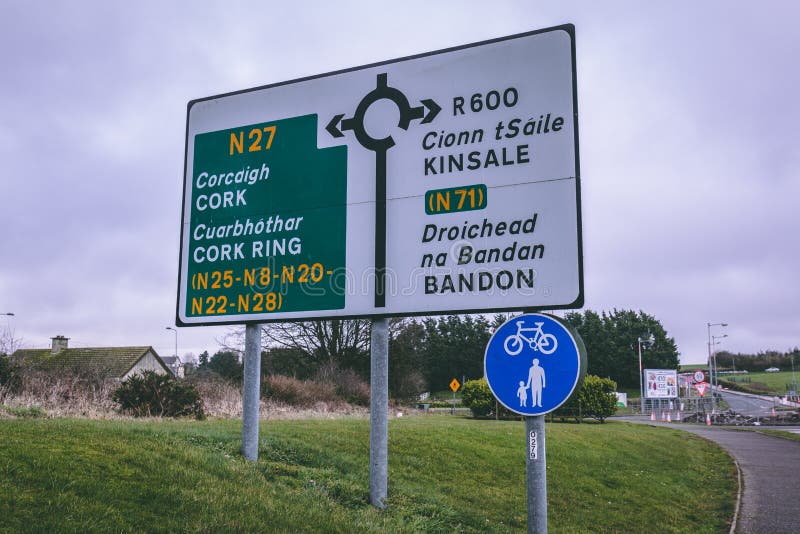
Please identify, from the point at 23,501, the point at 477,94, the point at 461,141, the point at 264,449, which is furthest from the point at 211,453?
the point at 477,94

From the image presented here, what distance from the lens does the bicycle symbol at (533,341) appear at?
17.1ft

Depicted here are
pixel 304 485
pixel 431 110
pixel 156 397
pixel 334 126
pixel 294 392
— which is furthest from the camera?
pixel 294 392

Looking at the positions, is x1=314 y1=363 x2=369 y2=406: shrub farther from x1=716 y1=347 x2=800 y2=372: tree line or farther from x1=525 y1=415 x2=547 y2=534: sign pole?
x1=716 y1=347 x2=800 y2=372: tree line

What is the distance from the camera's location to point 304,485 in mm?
7148

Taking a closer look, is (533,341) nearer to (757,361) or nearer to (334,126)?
(334,126)

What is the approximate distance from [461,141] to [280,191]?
2.34 metres

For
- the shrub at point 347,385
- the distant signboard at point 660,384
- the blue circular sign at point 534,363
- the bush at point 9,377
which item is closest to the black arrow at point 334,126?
the blue circular sign at point 534,363

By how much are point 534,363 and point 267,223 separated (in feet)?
13.2

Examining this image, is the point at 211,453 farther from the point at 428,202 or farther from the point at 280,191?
the point at 428,202

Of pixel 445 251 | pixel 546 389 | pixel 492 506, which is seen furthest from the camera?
pixel 492 506

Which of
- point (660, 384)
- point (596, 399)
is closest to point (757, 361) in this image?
point (660, 384)

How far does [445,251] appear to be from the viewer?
22.8 feet

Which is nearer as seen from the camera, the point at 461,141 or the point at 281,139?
the point at 461,141

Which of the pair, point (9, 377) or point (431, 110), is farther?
point (9, 377)
